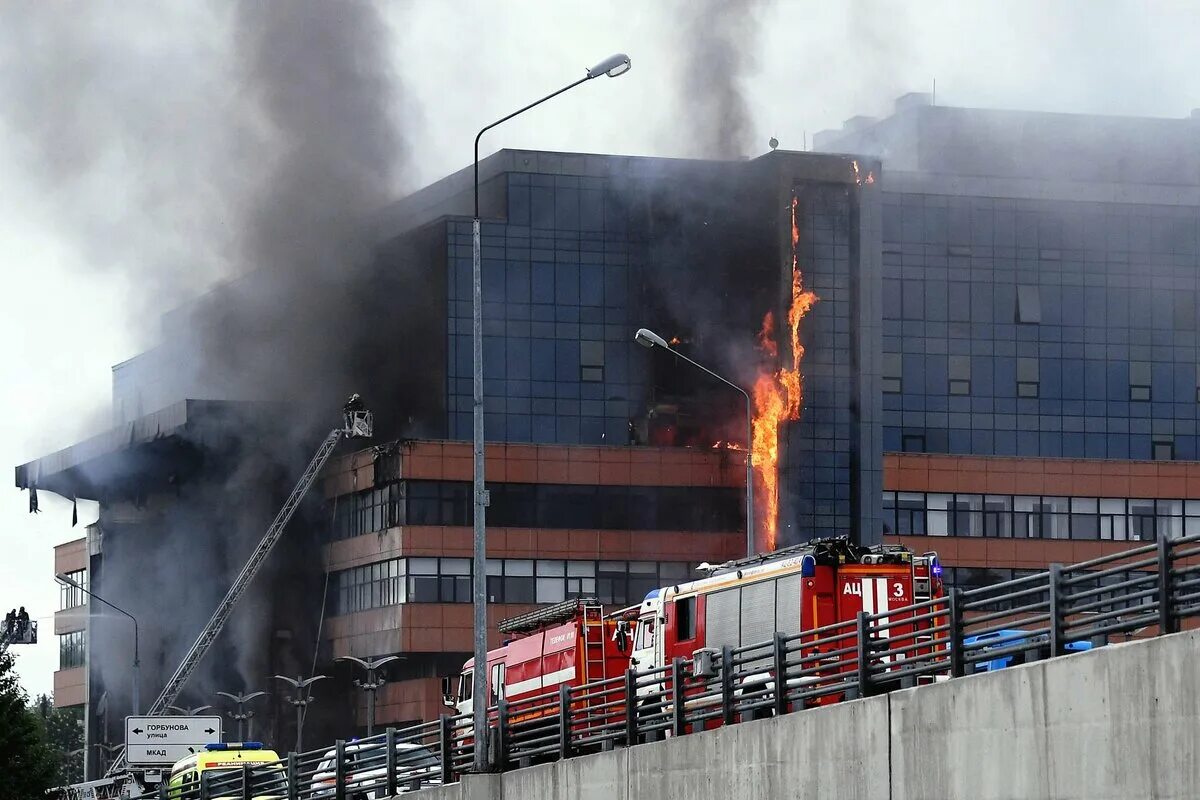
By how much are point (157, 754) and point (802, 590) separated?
2527cm

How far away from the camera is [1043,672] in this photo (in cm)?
1600

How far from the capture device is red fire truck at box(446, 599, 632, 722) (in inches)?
1437

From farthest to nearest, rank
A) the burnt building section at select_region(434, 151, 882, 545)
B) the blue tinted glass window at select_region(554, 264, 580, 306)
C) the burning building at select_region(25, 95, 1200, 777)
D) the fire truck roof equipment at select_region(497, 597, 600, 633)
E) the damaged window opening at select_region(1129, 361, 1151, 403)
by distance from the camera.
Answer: the damaged window opening at select_region(1129, 361, 1151, 403)
the blue tinted glass window at select_region(554, 264, 580, 306)
the burnt building section at select_region(434, 151, 882, 545)
the burning building at select_region(25, 95, 1200, 777)
the fire truck roof equipment at select_region(497, 597, 600, 633)

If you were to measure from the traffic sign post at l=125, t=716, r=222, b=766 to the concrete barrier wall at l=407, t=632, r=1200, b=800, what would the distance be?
29631mm

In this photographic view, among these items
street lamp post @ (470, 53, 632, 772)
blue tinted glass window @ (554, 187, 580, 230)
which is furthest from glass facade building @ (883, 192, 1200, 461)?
street lamp post @ (470, 53, 632, 772)

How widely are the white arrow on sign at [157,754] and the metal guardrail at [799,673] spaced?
43.2 ft

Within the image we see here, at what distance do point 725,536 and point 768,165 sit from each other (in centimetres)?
1574

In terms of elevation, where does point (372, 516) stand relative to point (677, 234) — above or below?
below

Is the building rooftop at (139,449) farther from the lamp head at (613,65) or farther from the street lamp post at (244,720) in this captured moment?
the lamp head at (613,65)

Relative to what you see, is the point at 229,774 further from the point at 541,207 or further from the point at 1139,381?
the point at 1139,381

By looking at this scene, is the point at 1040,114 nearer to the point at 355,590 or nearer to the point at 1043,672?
the point at 355,590

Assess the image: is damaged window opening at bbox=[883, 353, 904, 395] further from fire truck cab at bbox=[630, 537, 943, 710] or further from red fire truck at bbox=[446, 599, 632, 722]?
fire truck cab at bbox=[630, 537, 943, 710]

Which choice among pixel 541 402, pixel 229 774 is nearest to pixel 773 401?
pixel 541 402

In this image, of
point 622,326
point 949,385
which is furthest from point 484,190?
point 949,385
